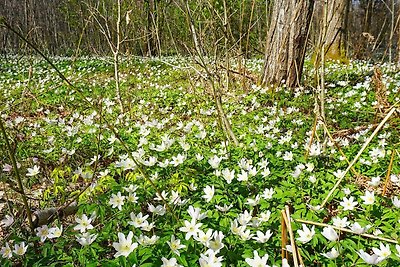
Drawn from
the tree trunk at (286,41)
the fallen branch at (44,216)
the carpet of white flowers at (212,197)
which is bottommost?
the fallen branch at (44,216)

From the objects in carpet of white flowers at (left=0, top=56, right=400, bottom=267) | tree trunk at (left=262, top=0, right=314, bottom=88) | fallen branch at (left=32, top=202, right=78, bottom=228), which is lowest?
fallen branch at (left=32, top=202, right=78, bottom=228)

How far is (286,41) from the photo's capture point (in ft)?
17.5

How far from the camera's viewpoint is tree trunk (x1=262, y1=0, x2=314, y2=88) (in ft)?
17.0

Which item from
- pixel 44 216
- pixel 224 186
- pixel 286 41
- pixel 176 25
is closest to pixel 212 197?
pixel 224 186

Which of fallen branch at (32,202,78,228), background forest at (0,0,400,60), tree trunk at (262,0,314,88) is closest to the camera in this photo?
fallen branch at (32,202,78,228)

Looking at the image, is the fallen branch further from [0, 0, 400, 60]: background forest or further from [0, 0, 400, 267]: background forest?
[0, 0, 400, 60]: background forest

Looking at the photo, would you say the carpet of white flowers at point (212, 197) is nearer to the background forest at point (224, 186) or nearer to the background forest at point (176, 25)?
the background forest at point (224, 186)

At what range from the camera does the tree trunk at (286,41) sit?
5.18 metres

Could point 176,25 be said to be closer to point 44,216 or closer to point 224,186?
point 224,186

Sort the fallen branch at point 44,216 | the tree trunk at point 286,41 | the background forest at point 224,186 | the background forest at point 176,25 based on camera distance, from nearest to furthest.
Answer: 1. the background forest at point 224,186
2. the fallen branch at point 44,216
3. the background forest at point 176,25
4. the tree trunk at point 286,41

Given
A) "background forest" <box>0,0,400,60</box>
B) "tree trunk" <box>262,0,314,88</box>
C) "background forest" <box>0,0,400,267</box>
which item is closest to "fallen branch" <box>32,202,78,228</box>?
"background forest" <box>0,0,400,267</box>

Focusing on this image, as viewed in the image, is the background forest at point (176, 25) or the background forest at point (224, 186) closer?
the background forest at point (224, 186)

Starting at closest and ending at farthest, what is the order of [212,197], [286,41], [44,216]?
[212,197] → [44,216] → [286,41]

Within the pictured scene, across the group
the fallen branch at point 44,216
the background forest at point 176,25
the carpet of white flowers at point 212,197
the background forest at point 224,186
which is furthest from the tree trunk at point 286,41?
the fallen branch at point 44,216
